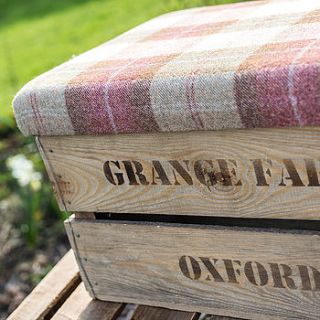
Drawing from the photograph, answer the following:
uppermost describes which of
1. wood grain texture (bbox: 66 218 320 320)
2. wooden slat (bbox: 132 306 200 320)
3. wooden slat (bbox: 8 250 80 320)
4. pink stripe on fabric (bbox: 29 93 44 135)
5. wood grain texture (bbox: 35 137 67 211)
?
pink stripe on fabric (bbox: 29 93 44 135)

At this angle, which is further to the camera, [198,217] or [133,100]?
[198,217]

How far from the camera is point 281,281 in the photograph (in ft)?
4.86

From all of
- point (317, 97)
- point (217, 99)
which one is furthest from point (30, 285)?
point (317, 97)

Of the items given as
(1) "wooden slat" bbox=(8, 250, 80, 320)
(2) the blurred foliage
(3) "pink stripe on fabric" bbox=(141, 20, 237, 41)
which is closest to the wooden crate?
(1) "wooden slat" bbox=(8, 250, 80, 320)

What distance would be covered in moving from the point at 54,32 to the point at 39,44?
12.3 inches

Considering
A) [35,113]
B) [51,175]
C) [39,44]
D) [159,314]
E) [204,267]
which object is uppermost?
[35,113]

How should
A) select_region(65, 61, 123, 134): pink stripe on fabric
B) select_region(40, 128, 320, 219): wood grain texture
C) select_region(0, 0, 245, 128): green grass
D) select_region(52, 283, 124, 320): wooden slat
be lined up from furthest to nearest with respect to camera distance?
select_region(0, 0, 245, 128): green grass
select_region(52, 283, 124, 320): wooden slat
select_region(65, 61, 123, 134): pink stripe on fabric
select_region(40, 128, 320, 219): wood grain texture

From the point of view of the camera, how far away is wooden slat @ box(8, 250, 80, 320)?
179cm

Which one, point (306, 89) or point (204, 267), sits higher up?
point (306, 89)

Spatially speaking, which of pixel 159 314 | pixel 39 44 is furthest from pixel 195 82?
pixel 39 44

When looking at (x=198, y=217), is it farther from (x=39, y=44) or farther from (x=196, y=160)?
(x=39, y=44)

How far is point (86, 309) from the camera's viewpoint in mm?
1764

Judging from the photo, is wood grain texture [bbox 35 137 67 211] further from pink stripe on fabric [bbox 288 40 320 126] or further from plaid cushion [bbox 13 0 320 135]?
pink stripe on fabric [bbox 288 40 320 126]

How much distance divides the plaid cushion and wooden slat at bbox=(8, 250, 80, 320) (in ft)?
1.66
